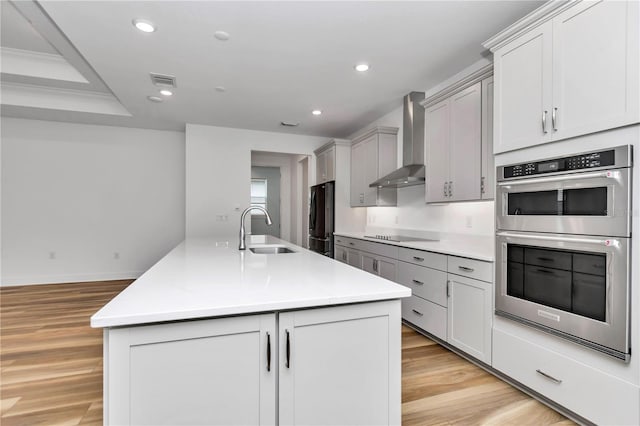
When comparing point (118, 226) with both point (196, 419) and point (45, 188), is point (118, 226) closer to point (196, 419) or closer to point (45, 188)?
point (45, 188)

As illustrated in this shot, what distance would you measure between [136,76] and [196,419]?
348 cm

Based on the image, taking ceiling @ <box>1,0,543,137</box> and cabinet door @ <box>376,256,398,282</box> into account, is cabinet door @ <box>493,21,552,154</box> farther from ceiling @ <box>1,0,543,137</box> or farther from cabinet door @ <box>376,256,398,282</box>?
cabinet door @ <box>376,256,398,282</box>

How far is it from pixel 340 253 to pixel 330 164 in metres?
1.51

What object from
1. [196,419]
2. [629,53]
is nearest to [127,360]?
[196,419]

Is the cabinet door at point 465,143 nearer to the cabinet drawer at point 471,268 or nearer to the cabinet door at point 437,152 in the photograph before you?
the cabinet door at point 437,152

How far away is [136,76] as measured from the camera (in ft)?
11.1

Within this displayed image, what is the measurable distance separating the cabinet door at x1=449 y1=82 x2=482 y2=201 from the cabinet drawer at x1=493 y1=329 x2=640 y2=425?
3.94 ft

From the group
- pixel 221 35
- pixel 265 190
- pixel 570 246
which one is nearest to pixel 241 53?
pixel 221 35

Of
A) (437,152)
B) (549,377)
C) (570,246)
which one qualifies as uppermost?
(437,152)

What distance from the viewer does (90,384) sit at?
219cm

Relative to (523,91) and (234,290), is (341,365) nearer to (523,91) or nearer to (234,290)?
(234,290)

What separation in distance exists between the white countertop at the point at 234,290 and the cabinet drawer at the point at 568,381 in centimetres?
124

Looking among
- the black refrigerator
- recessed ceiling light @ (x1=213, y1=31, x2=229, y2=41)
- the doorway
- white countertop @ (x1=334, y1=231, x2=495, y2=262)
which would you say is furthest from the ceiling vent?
the doorway

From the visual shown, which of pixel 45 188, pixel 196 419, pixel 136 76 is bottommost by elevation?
pixel 196 419
